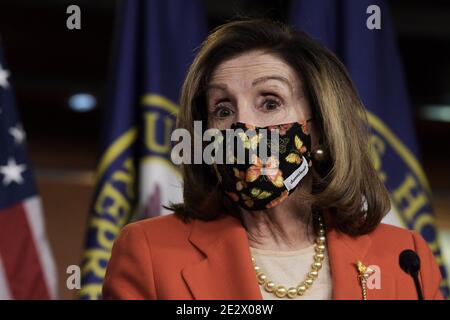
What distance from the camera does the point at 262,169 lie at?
5.50 feet

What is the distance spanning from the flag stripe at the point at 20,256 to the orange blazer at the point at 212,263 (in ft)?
3.31

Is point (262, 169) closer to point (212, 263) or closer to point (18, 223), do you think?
point (212, 263)

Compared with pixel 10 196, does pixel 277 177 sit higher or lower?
lower

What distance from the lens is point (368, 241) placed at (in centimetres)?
176

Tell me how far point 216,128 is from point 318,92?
246 mm

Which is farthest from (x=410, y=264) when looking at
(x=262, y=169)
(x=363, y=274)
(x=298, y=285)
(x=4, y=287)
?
(x=4, y=287)

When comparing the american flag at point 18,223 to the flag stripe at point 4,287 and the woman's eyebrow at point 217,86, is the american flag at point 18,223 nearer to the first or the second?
the flag stripe at point 4,287

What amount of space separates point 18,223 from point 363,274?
4.63ft

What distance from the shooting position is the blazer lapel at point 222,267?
Result: 5.10ft

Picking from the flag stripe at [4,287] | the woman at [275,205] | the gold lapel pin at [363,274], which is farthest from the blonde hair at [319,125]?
the flag stripe at [4,287]

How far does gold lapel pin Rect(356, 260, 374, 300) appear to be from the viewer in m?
1.60

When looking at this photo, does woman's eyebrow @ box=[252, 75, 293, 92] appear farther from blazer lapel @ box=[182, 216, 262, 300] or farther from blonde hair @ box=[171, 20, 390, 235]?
blazer lapel @ box=[182, 216, 262, 300]
